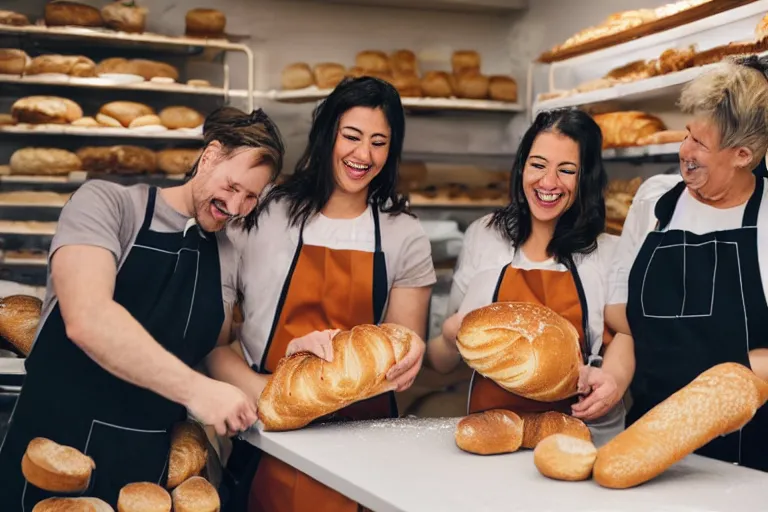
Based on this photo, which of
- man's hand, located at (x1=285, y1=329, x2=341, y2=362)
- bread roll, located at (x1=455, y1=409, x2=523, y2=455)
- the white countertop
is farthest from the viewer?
man's hand, located at (x1=285, y1=329, x2=341, y2=362)

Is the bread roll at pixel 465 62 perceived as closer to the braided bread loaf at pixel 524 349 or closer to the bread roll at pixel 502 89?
the bread roll at pixel 502 89

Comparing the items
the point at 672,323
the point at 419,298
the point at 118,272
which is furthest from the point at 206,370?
the point at 672,323

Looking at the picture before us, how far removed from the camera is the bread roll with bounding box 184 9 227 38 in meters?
2.28

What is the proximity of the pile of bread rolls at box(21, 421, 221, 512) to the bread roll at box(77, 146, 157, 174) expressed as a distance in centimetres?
101

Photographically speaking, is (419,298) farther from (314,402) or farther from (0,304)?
(0,304)

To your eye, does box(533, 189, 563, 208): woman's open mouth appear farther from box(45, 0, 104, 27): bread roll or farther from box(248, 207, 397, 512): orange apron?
box(45, 0, 104, 27): bread roll

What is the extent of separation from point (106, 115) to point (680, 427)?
5.74ft

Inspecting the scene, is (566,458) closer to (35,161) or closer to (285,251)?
(285,251)

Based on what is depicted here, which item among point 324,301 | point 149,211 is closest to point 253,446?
point 324,301

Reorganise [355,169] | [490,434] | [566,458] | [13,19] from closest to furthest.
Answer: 1. [566,458]
2. [490,434]
3. [355,169]
4. [13,19]

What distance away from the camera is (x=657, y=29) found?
2.36m

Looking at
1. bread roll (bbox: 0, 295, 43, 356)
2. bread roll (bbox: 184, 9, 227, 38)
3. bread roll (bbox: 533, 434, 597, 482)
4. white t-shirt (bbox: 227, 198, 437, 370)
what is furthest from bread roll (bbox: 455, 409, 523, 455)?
bread roll (bbox: 184, 9, 227, 38)

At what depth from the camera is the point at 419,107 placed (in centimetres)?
265

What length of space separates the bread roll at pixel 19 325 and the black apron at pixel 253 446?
52 cm
